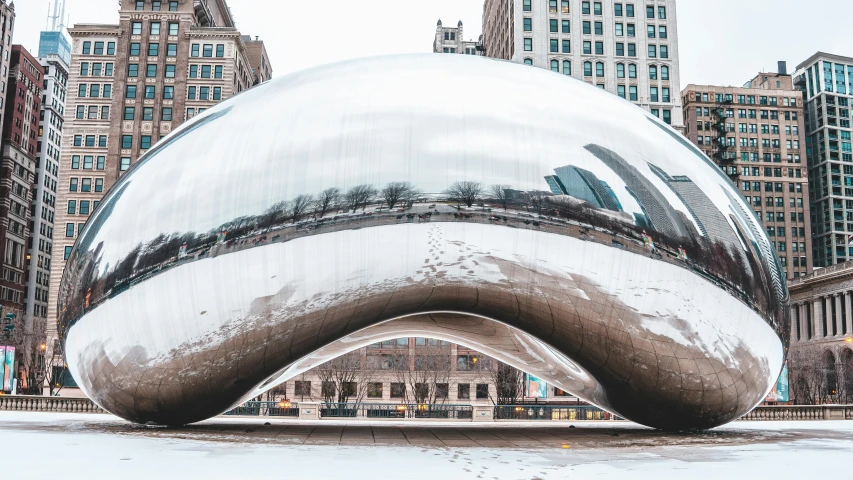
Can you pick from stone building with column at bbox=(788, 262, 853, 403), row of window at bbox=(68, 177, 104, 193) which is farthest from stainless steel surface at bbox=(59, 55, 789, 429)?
row of window at bbox=(68, 177, 104, 193)

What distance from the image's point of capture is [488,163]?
9.76 metres

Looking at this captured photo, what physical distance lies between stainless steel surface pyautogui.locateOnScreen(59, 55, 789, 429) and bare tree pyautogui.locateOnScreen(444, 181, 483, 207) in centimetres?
2

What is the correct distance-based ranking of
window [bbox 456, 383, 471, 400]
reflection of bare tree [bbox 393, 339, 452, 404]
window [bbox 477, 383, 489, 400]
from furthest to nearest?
1. window [bbox 456, 383, 471, 400]
2. window [bbox 477, 383, 489, 400]
3. reflection of bare tree [bbox 393, 339, 452, 404]

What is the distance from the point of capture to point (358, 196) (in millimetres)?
9609

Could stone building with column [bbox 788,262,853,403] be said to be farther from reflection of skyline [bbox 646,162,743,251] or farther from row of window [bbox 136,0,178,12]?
row of window [bbox 136,0,178,12]

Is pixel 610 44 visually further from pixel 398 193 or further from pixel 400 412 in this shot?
pixel 398 193

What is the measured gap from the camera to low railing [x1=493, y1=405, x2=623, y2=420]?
1297 inches

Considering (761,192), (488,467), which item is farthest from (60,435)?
(761,192)

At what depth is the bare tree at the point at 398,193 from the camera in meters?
9.62

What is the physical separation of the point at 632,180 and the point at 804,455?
13.9 ft

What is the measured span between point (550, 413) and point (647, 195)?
26128mm

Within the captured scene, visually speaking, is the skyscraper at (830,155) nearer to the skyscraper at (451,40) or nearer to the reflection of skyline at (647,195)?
the skyscraper at (451,40)

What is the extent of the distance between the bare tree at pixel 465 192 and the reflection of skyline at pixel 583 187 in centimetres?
93

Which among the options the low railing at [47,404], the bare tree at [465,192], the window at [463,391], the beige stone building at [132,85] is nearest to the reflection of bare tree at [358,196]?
the bare tree at [465,192]
